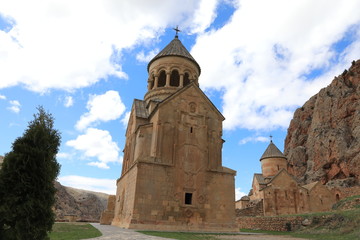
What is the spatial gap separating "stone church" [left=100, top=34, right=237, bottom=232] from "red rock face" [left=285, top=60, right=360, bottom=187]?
25.7 metres

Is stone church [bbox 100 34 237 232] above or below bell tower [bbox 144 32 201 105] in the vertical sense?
below

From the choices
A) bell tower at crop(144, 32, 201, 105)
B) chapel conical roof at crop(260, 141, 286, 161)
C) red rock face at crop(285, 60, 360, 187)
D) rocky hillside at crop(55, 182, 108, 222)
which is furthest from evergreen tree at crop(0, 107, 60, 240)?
red rock face at crop(285, 60, 360, 187)

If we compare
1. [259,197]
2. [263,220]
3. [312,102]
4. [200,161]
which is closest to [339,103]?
[312,102]

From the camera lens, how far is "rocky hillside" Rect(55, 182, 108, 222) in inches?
1205

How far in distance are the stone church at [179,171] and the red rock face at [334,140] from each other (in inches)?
1013

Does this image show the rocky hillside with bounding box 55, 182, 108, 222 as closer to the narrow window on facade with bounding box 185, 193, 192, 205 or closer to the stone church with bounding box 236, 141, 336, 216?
the stone church with bounding box 236, 141, 336, 216

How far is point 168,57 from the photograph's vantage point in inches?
734

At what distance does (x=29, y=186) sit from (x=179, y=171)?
899cm

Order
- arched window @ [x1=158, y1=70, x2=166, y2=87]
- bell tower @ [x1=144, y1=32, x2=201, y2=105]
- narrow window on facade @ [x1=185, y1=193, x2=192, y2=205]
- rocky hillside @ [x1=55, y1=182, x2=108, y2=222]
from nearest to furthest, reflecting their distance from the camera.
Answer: narrow window on facade @ [x1=185, y1=193, x2=192, y2=205] → bell tower @ [x1=144, y1=32, x2=201, y2=105] → arched window @ [x1=158, y1=70, x2=166, y2=87] → rocky hillside @ [x1=55, y1=182, x2=108, y2=222]

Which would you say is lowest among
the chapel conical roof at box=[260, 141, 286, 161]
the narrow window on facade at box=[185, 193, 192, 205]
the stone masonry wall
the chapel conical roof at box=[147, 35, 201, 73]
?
the stone masonry wall

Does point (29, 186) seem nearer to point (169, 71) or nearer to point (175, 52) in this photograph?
point (169, 71)

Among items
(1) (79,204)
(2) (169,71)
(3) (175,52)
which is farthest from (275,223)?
(1) (79,204)

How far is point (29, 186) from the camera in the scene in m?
5.15

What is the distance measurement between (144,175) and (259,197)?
1856cm
